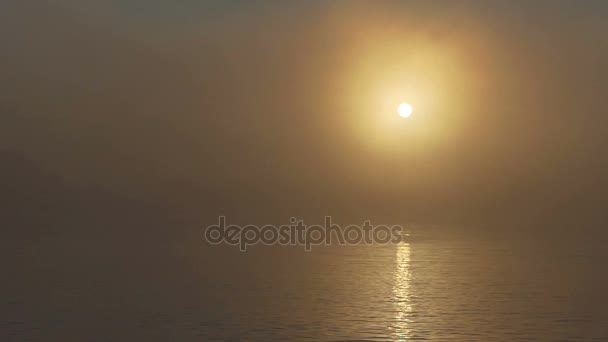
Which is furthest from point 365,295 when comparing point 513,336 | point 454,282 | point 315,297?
point 513,336

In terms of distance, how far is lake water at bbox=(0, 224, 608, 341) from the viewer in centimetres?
6594

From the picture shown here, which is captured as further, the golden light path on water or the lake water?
the golden light path on water

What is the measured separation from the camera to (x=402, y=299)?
88.8 m

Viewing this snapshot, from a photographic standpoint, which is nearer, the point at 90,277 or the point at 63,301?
the point at 63,301

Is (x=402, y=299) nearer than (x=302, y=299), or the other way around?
(x=302, y=299)

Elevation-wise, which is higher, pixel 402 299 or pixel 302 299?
pixel 402 299

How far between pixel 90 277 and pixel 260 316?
4437 cm

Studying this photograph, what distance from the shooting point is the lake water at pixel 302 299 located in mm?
65938

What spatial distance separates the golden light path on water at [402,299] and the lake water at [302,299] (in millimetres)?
114

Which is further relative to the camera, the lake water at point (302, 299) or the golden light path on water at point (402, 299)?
the golden light path on water at point (402, 299)

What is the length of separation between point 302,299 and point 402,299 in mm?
10498

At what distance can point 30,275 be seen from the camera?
378ft

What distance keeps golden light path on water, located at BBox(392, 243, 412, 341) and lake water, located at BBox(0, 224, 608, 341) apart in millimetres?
114

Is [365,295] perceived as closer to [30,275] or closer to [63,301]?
[63,301]
